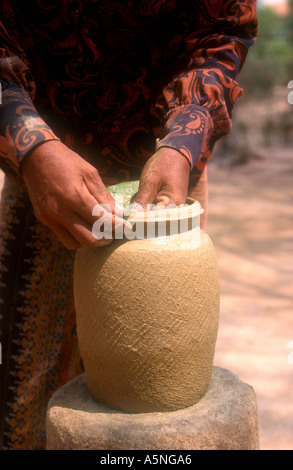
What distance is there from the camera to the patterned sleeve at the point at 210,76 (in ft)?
5.41

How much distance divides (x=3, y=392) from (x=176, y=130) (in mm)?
1174

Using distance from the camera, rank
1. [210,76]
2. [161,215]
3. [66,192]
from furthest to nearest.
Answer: [210,76], [161,215], [66,192]

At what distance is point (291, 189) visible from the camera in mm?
8031

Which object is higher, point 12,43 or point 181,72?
point 12,43

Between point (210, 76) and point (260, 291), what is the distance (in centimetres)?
302

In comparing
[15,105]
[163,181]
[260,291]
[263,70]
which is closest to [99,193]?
[163,181]

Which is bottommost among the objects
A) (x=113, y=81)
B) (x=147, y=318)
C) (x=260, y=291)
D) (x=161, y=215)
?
(x=260, y=291)

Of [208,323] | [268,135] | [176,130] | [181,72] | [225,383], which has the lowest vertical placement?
[268,135]

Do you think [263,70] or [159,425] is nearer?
[159,425]

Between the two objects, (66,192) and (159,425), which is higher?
(66,192)

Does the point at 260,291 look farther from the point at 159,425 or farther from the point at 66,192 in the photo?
the point at 66,192

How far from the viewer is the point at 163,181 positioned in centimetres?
Answer: 153
